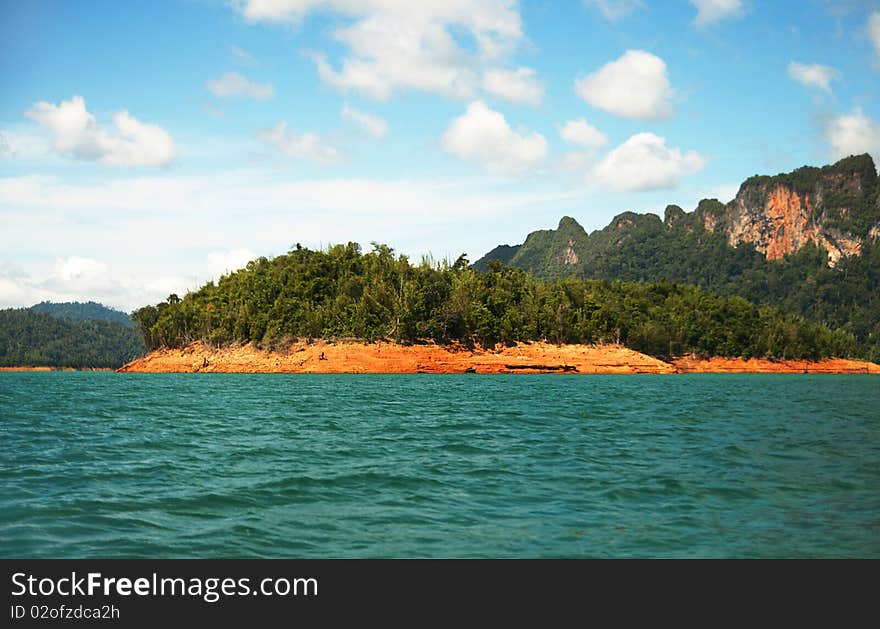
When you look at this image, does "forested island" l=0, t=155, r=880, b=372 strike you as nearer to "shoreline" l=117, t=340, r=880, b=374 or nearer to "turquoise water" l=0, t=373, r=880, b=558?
"shoreline" l=117, t=340, r=880, b=374

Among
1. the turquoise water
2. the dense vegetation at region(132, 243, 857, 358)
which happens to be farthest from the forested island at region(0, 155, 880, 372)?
the turquoise water

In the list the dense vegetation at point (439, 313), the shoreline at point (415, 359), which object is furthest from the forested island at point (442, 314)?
the shoreline at point (415, 359)

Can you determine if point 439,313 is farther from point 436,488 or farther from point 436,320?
point 436,488

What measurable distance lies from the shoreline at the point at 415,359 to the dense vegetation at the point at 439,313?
2.38m

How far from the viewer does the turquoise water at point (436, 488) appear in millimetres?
11805

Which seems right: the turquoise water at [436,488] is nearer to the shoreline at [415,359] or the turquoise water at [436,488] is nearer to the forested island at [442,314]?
the shoreline at [415,359]

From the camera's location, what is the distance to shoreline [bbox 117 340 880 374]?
109562 millimetres

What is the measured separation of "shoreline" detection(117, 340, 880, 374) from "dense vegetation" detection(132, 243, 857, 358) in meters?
2.38

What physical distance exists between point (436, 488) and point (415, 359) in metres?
94.6

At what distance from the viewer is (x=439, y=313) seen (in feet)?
382

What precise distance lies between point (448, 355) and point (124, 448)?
295 feet

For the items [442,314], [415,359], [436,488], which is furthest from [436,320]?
[436,488]

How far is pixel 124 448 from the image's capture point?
72.6 ft
